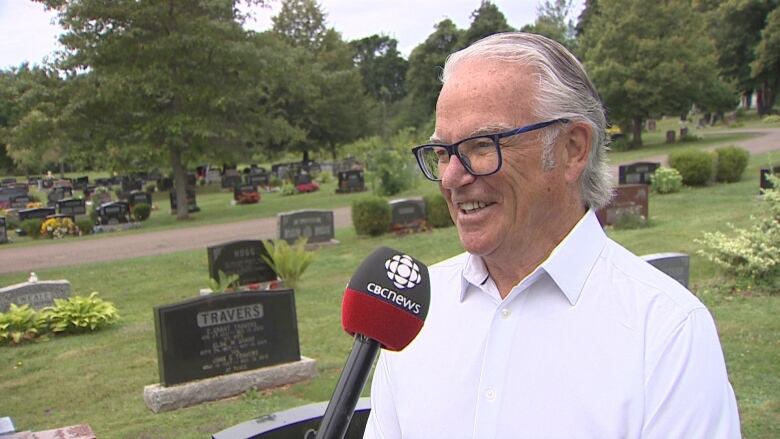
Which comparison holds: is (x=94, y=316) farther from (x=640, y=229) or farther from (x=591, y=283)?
(x=640, y=229)

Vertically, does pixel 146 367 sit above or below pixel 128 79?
below

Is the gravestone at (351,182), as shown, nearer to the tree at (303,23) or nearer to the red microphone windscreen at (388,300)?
the tree at (303,23)

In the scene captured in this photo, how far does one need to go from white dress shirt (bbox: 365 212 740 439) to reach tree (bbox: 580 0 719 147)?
3936 centimetres

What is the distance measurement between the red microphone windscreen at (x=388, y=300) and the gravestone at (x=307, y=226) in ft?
47.9

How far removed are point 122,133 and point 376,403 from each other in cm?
2381

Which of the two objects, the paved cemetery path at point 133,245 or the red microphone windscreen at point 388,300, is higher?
the red microphone windscreen at point 388,300

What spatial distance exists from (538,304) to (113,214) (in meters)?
25.5

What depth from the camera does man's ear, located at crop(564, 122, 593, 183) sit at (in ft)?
6.20

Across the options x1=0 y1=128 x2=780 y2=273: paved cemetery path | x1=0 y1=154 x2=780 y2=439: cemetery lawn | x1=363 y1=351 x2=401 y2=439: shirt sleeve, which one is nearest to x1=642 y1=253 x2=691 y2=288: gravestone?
x1=0 y1=154 x2=780 y2=439: cemetery lawn

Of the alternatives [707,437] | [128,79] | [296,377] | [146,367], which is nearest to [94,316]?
[146,367]

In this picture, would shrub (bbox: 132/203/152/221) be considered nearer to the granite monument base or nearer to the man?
the granite monument base

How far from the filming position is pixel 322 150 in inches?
2069

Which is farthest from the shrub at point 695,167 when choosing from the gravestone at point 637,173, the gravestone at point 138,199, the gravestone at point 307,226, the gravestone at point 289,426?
the gravestone at point 289,426

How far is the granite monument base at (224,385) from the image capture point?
6762 millimetres
